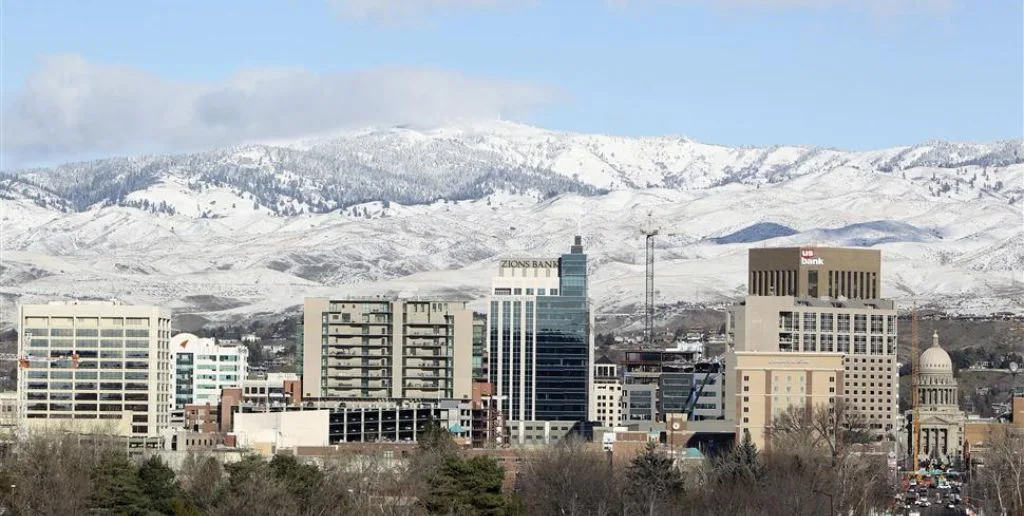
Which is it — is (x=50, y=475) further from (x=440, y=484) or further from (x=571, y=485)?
(x=571, y=485)

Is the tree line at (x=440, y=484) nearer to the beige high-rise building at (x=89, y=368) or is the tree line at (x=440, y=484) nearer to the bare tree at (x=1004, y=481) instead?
the bare tree at (x=1004, y=481)

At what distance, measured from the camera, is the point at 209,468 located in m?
141

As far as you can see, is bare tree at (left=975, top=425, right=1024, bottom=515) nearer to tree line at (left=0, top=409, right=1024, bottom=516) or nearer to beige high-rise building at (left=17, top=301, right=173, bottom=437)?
tree line at (left=0, top=409, right=1024, bottom=516)

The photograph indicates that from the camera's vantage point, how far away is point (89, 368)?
649 ft

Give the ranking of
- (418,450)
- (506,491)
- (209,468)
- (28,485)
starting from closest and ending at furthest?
1. (28,485)
2. (209,468)
3. (506,491)
4. (418,450)

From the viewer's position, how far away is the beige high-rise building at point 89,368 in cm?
19650

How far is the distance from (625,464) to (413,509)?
43451mm

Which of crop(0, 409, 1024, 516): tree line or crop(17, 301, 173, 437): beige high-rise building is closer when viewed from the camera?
crop(0, 409, 1024, 516): tree line

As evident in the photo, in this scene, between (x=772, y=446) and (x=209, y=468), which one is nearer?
(x=209, y=468)

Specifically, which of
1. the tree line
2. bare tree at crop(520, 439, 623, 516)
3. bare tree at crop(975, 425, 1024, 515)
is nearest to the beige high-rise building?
the tree line

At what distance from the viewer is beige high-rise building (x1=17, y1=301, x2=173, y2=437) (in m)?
196

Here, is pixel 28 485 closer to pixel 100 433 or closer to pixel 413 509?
pixel 413 509

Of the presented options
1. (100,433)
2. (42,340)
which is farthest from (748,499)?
(42,340)

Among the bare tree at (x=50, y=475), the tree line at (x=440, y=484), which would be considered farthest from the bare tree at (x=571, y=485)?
the bare tree at (x=50, y=475)
